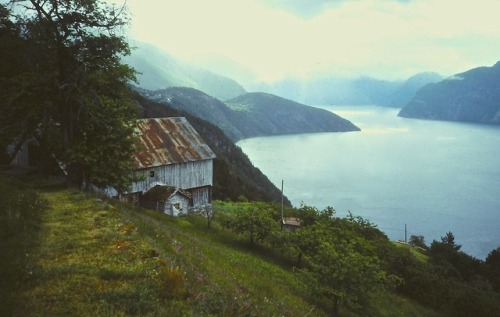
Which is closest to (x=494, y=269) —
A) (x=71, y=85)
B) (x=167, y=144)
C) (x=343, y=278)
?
(x=343, y=278)

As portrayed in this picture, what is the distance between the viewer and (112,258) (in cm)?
1120

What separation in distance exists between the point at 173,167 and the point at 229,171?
70.4 m

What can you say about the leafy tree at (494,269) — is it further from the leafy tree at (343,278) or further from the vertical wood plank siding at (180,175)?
the vertical wood plank siding at (180,175)

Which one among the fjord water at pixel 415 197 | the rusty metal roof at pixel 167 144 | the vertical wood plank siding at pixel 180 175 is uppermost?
the rusty metal roof at pixel 167 144

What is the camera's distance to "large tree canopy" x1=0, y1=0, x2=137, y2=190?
24.3 metres

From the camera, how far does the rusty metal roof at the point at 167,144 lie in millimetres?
46562

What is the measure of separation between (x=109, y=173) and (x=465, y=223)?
117m

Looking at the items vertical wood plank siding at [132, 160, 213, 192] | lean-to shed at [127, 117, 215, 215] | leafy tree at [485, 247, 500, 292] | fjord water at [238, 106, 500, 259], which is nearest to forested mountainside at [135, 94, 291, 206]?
fjord water at [238, 106, 500, 259]

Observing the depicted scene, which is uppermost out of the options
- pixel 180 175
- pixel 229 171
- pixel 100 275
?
pixel 229 171

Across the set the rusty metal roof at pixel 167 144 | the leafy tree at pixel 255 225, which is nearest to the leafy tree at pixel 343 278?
the leafy tree at pixel 255 225

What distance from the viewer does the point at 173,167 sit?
48.8 m

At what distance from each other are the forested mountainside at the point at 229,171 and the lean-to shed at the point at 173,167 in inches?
1048

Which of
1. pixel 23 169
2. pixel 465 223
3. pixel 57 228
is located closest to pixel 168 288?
pixel 57 228

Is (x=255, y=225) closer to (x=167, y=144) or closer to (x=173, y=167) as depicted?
(x=173, y=167)
